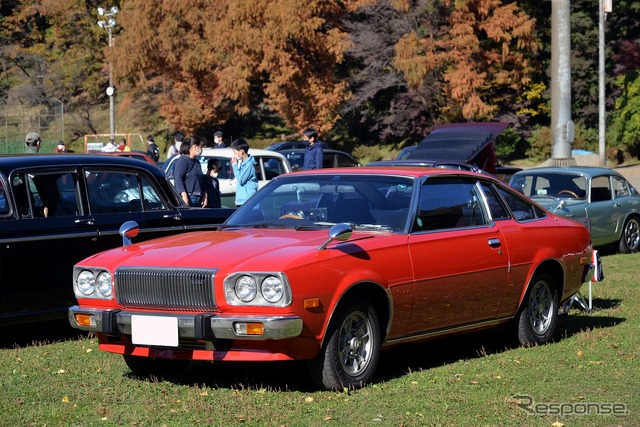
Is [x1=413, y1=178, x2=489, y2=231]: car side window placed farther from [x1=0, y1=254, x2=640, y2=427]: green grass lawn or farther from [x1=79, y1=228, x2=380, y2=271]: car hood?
[x1=0, y1=254, x2=640, y2=427]: green grass lawn

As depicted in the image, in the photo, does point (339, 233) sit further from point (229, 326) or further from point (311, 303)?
point (229, 326)

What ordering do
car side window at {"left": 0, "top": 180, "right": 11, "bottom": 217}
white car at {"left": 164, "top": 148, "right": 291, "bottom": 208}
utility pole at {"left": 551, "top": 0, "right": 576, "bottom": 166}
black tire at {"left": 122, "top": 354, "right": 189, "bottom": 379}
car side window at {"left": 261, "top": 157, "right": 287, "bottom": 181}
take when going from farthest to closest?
utility pole at {"left": 551, "top": 0, "right": 576, "bottom": 166} → car side window at {"left": 261, "top": 157, "right": 287, "bottom": 181} → white car at {"left": 164, "top": 148, "right": 291, "bottom": 208} → car side window at {"left": 0, "top": 180, "right": 11, "bottom": 217} → black tire at {"left": 122, "top": 354, "right": 189, "bottom": 379}

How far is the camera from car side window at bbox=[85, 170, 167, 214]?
10.0 meters

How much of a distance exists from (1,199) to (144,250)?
2.31 m

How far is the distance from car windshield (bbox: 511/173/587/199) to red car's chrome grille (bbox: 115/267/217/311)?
11234mm

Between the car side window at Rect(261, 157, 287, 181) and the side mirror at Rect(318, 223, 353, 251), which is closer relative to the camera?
the side mirror at Rect(318, 223, 353, 251)

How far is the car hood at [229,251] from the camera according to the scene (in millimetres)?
6965

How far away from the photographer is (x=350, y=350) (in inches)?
288

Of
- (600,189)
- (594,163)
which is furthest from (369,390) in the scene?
(594,163)

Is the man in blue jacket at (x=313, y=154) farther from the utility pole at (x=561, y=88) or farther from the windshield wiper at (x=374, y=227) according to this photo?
the utility pole at (x=561, y=88)

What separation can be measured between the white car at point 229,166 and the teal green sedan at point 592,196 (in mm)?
5330

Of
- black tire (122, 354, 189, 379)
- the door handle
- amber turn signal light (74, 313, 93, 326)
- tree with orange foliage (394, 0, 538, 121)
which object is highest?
tree with orange foliage (394, 0, 538, 121)

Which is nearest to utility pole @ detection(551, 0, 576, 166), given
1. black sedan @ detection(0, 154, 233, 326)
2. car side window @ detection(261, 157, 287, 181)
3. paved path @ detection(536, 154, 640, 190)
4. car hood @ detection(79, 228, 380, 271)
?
paved path @ detection(536, 154, 640, 190)

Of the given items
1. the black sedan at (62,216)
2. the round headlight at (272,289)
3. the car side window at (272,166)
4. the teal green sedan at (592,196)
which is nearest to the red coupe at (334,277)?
the round headlight at (272,289)
